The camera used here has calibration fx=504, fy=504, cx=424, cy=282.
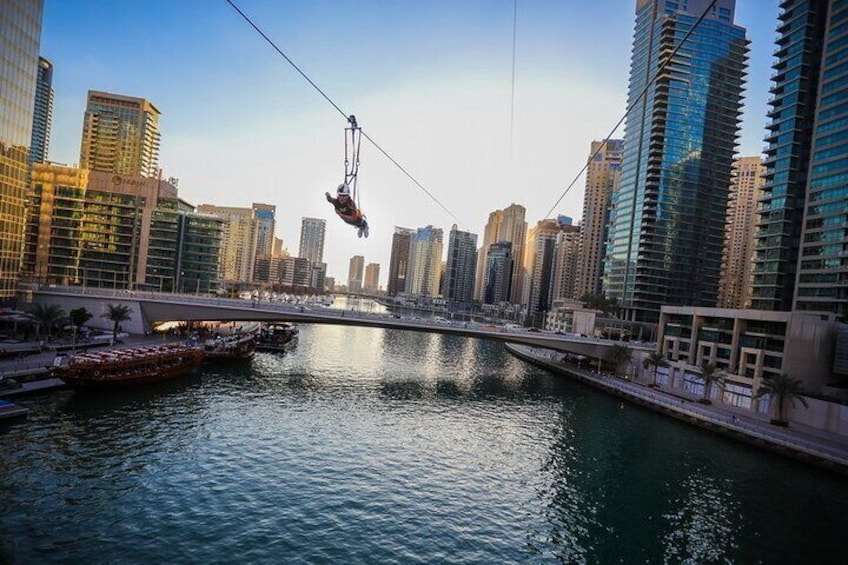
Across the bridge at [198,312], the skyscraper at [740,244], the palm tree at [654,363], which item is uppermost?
the skyscraper at [740,244]

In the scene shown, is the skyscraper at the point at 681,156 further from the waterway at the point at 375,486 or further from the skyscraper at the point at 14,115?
the skyscraper at the point at 14,115

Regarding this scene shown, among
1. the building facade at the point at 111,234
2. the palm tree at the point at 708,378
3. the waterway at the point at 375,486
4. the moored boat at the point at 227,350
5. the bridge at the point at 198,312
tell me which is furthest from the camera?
the building facade at the point at 111,234

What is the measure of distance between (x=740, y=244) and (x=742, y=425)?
6721 inches

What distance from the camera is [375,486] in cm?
2750

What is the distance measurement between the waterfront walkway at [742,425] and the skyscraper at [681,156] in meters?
56.8

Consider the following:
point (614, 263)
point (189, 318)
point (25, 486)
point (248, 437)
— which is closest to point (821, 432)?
point (248, 437)

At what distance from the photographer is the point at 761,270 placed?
283 ft

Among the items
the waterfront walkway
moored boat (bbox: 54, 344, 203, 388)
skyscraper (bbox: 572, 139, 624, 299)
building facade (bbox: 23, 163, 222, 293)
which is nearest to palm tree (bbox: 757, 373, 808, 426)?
the waterfront walkway

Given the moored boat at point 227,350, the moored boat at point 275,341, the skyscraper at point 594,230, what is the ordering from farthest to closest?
the skyscraper at point 594,230
the moored boat at point 275,341
the moored boat at point 227,350

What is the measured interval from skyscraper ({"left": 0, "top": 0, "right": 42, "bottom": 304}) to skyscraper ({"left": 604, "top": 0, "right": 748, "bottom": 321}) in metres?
112

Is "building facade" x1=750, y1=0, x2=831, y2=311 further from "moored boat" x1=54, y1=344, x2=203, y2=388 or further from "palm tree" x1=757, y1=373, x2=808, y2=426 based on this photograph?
"moored boat" x1=54, y1=344, x2=203, y2=388

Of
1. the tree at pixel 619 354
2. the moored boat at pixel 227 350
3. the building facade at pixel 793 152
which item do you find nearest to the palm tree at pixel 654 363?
the tree at pixel 619 354

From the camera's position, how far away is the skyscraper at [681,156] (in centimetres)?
11400

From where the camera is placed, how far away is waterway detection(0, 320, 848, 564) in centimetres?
2106
